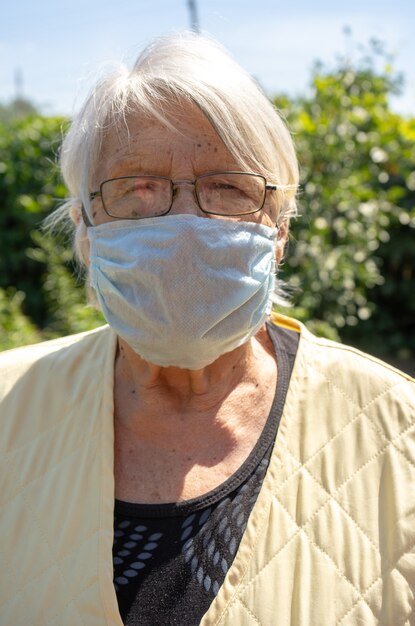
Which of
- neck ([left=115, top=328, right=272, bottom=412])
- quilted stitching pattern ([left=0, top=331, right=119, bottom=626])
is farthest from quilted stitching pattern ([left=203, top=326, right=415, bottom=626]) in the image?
quilted stitching pattern ([left=0, top=331, right=119, bottom=626])

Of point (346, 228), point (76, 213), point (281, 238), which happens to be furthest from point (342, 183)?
point (76, 213)

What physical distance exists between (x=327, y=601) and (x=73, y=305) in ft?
12.1

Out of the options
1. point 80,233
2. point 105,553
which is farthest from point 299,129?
point 105,553

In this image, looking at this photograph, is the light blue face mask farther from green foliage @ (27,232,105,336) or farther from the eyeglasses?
green foliage @ (27,232,105,336)

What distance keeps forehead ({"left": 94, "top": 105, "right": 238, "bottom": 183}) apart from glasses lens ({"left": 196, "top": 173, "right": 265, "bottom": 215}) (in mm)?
28

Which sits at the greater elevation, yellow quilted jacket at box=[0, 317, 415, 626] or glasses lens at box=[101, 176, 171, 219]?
glasses lens at box=[101, 176, 171, 219]

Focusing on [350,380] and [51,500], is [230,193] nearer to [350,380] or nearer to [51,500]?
[350,380]

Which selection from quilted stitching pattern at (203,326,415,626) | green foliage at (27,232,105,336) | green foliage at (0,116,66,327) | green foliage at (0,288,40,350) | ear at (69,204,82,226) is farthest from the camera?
green foliage at (0,116,66,327)

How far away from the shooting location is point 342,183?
4.61m

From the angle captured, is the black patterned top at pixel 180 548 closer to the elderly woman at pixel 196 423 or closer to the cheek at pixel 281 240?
the elderly woman at pixel 196 423

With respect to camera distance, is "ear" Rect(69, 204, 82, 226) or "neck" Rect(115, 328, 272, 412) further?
"ear" Rect(69, 204, 82, 226)

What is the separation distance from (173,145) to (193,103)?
12cm

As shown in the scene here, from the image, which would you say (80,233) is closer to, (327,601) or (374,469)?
(374,469)

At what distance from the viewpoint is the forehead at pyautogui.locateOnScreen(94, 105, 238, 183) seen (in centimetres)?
172
